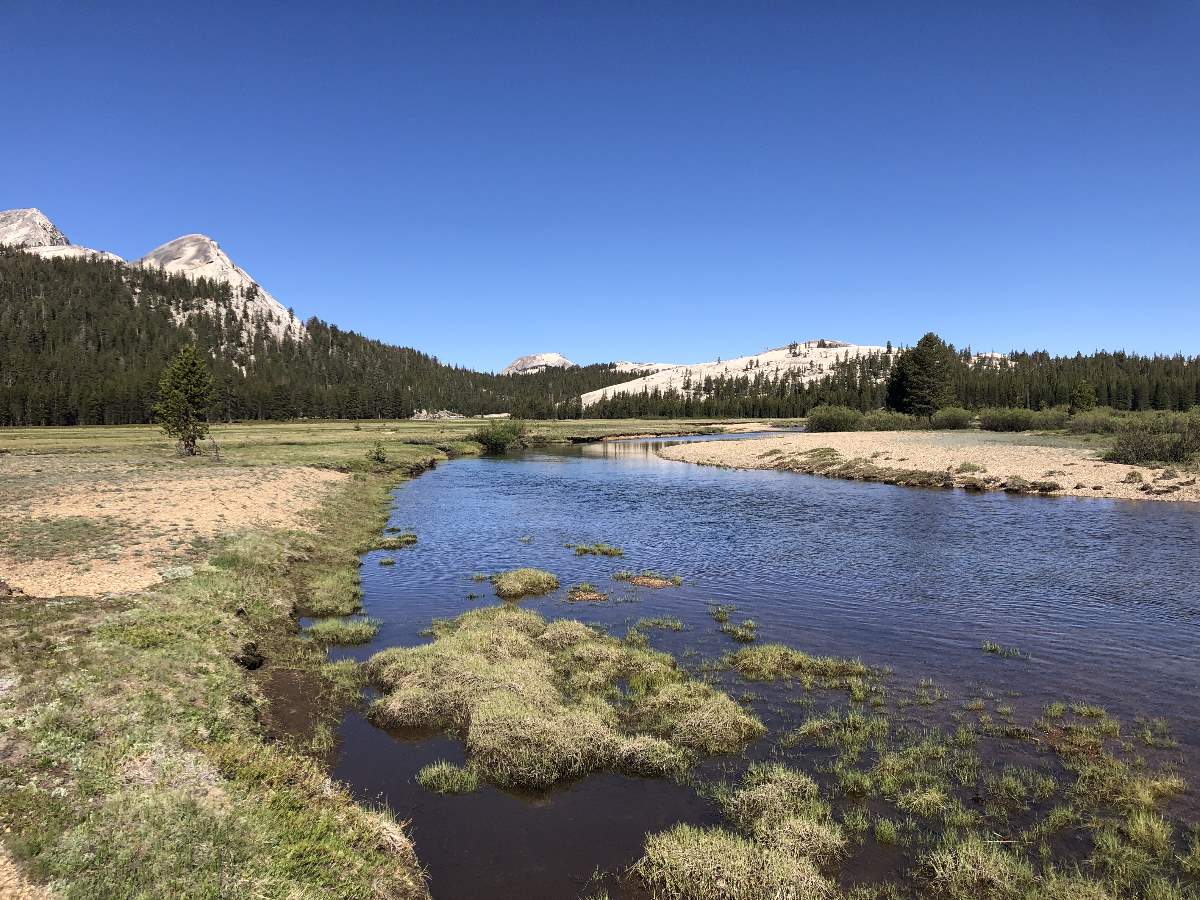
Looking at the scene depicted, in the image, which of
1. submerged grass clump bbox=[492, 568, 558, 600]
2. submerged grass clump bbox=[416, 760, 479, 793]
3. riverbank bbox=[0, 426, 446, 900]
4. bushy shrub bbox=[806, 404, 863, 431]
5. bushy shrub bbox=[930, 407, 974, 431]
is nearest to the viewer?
riverbank bbox=[0, 426, 446, 900]

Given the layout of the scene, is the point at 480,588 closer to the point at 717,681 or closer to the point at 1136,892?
the point at 717,681

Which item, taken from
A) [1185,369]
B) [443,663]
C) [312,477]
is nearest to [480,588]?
[443,663]

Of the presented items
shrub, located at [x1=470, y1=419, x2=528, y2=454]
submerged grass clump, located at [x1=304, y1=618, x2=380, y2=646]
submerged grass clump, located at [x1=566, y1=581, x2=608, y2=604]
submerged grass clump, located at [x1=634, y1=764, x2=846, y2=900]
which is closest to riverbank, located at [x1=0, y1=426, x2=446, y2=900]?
submerged grass clump, located at [x1=304, y1=618, x2=380, y2=646]

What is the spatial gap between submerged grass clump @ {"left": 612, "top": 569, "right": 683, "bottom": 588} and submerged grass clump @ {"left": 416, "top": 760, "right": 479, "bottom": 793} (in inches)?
623

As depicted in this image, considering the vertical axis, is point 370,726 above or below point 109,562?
below

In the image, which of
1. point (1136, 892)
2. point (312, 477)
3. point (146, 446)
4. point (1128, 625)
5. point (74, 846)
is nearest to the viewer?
point (74, 846)

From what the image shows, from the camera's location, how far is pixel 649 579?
95.3ft

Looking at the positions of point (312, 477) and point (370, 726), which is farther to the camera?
point (312, 477)

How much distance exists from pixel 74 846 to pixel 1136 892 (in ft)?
50.1

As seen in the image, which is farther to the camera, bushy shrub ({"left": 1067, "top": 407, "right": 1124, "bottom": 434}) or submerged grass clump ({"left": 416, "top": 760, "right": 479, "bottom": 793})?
bushy shrub ({"left": 1067, "top": 407, "right": 1124, "bottom": 434})

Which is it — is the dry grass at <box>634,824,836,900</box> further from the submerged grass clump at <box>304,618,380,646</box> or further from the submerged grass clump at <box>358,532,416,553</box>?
the submerged grass clump at <box>358,532,416,553</box>

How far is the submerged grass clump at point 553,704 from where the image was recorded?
1351 centimetres

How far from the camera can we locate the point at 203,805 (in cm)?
973

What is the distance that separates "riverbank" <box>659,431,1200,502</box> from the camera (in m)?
51.3
